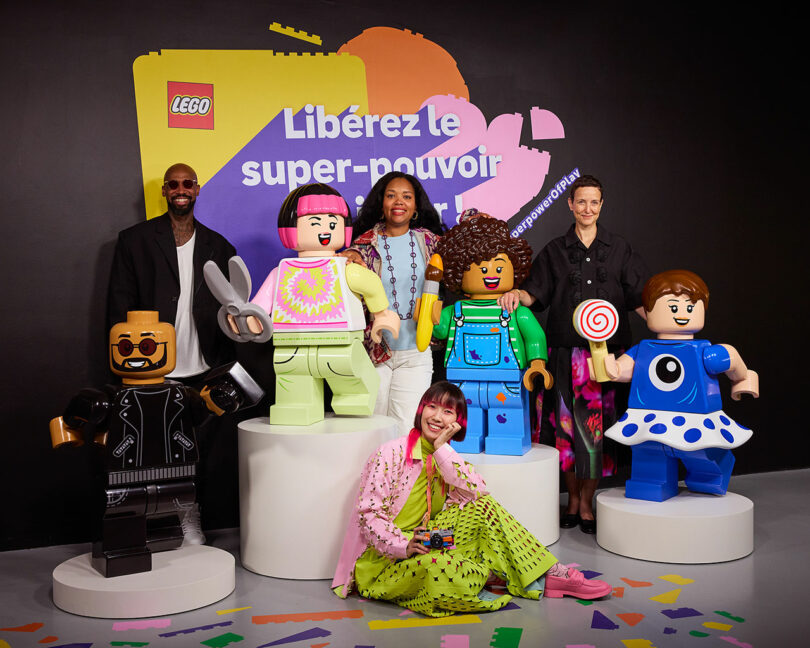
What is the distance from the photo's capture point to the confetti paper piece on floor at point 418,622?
349 centimetres

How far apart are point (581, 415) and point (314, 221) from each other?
1840mm

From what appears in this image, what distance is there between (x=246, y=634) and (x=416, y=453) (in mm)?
1000

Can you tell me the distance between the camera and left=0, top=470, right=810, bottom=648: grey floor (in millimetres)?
3342

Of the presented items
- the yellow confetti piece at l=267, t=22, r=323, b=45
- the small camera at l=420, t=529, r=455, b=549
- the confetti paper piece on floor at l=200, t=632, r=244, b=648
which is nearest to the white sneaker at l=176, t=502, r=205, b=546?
the confetti paper piece on floor at l=200, t=632, r=244, b=648

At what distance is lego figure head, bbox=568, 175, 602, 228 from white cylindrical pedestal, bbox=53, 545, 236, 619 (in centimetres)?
263

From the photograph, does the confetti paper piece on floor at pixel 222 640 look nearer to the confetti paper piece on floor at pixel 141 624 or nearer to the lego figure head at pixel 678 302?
the confetti paper piece on floor at pixel 141 624

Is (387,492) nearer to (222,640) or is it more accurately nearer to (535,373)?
(222,640)

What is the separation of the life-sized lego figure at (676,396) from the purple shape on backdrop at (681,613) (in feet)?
3.23

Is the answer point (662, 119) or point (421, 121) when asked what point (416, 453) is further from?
point (662, 119)

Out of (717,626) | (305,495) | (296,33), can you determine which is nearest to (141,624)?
(305,495)

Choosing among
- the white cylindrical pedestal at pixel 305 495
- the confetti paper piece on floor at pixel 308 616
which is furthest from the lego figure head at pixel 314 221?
the confetti paper piece on floor at pixel 308 616

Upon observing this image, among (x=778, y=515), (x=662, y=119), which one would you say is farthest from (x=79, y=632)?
(x=662, y=119)

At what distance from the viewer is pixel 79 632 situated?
349 cm

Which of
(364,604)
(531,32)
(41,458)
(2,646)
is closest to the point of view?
(2,646)
